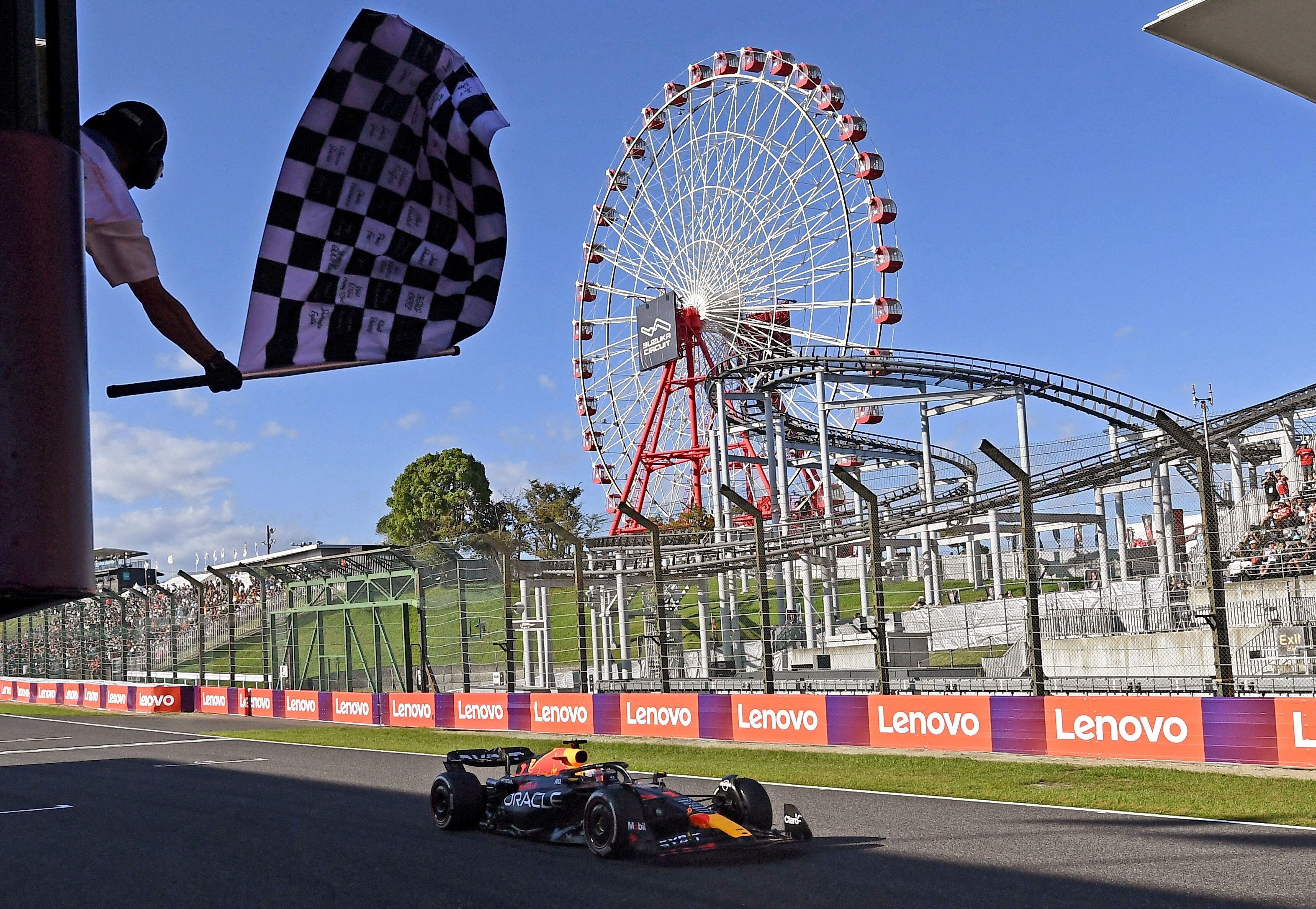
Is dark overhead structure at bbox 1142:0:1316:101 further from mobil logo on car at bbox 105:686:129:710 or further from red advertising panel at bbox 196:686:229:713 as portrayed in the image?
mobil logo on car at bbox 105:686:129:710

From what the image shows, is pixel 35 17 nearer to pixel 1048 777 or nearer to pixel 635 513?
pixel 1048 777

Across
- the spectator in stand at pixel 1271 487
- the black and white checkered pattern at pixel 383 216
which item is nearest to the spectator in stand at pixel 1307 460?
the spectator in stand at pixel 1271 487

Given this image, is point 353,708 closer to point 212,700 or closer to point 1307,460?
point 212,700

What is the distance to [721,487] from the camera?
15617 mm

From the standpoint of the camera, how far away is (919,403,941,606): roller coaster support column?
23.0 metres

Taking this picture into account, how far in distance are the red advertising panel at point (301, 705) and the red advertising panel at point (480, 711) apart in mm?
5439

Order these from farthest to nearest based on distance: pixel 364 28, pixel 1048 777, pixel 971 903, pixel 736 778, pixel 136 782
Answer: pixel 136 782 < pixel 1048 777 < pixel 736 778 < pixel 971 903 < pixel 364 28

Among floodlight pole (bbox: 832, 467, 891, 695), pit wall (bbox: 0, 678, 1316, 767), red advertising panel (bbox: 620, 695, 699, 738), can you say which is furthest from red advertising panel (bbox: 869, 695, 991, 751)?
red advertising panel (bbox: 620, 695, 699, 738)

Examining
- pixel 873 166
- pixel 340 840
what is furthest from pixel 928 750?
pixel 873 166

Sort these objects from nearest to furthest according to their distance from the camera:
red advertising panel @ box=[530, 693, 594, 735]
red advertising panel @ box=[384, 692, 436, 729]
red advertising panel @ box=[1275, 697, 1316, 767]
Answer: red advertising panel @ box=[1275, 697, 1316, 767] < red advertising panel @ box=[530, 693, 594, 735] < red advertising panel @ box=[384, 692, 436, 729]

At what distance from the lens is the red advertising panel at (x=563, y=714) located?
19.2m

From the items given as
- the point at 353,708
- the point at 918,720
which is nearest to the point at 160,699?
the point at 353,708

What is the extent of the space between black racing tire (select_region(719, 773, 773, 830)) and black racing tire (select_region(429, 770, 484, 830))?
89.1 inches

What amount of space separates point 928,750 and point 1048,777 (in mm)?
2674
